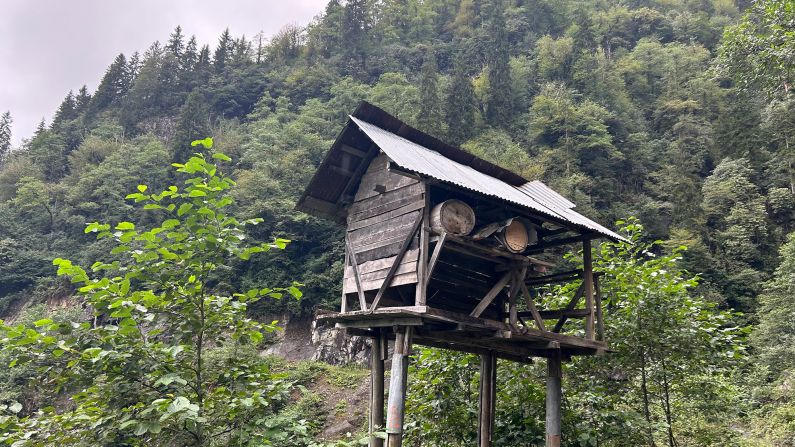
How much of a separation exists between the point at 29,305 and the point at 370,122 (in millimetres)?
36067

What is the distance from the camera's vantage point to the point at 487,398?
9.41 meters

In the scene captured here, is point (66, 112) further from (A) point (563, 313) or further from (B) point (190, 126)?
(A) point (563, 313)

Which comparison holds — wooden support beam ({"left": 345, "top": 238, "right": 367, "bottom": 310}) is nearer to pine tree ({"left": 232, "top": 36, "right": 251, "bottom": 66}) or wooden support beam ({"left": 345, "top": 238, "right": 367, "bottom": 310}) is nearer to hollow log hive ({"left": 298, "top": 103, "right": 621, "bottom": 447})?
hollow log hive ({"left": 298, "top": 103, "right": 621, "bottom": 447})

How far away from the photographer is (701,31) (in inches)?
2149

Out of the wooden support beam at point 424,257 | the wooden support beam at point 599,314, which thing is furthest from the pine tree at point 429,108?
the wooden support beam at point 424,257

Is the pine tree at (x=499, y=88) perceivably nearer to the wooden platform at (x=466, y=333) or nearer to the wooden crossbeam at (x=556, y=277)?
the wooden crossbeam at (x=556, y=277)

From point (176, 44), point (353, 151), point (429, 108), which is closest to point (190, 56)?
point (176, 44)

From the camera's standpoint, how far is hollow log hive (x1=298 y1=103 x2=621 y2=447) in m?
7.55

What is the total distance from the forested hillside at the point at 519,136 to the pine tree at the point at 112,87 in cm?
25

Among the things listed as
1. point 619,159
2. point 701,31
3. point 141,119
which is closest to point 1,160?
point 141,119

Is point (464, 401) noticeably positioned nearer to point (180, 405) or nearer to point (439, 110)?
point (180, 405)

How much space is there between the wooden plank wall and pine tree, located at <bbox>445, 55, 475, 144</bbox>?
91.3 ft

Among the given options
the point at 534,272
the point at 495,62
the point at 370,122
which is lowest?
the point at 534,272

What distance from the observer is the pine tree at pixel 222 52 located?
2395 inches
